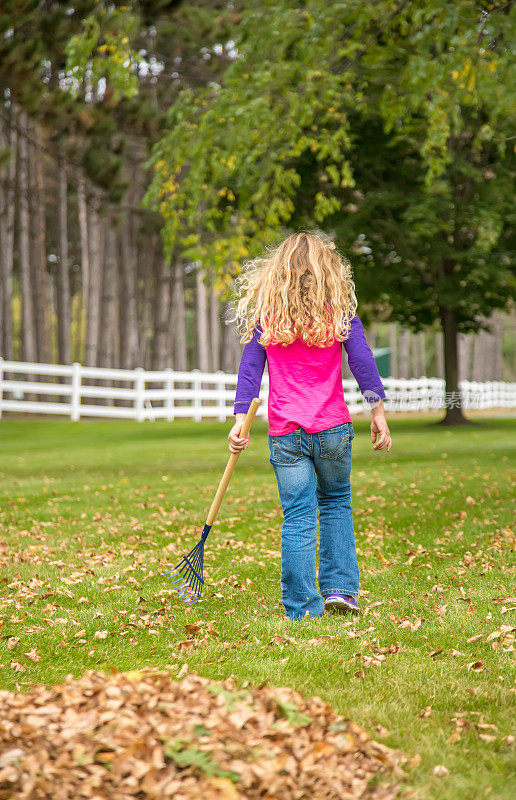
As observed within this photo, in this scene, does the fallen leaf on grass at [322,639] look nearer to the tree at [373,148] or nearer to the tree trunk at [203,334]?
the tree at [373,148]

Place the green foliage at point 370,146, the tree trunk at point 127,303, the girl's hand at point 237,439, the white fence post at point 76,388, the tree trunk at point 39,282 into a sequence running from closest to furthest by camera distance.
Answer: the girl's hand at point 237,439 < the green foliage at point 370,146 < the white fence post at point 76,388 < the tree trunk at point 39,282 < the tree trunk at point 127,303

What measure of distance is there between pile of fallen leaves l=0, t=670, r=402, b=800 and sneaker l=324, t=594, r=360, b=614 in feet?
4.85

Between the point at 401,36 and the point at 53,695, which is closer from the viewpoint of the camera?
the point at 53,695

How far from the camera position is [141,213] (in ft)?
87.3

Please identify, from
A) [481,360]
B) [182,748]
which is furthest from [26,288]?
[182,748]

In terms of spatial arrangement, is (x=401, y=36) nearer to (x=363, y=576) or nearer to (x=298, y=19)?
(x=298, y=19)

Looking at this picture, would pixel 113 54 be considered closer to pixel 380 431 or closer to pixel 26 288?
pixel 380 431

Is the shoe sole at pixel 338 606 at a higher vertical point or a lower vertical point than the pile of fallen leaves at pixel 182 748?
lower

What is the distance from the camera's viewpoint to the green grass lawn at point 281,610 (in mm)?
3121

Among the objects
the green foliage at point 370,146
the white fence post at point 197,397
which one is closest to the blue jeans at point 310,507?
the green foliage at point 370,146

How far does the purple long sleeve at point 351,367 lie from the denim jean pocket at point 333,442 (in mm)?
276

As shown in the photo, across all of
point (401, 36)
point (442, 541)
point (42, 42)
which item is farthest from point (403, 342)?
point (442, 541)

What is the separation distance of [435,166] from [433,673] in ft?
28.0

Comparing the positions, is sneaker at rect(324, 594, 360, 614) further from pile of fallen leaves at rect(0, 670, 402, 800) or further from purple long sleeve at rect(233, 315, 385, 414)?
pile of fallen leaves at rect(0, 670, 402, 800)
